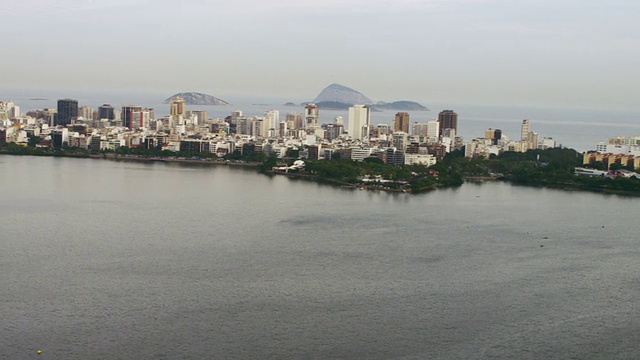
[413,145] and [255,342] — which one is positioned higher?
[413,145]

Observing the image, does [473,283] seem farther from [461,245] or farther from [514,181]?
[514,181]

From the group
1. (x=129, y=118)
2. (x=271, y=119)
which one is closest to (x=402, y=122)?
(x=271, y=119)

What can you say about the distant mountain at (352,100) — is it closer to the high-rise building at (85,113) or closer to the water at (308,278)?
the high-rise building at (85,113)

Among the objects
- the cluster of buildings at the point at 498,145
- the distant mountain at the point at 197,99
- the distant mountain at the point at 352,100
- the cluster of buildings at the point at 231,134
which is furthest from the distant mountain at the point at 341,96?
the cluster of buildings at the point at 498,145

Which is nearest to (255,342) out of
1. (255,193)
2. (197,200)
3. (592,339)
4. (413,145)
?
(592,339)

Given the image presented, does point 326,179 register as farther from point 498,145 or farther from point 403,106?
point 403,106

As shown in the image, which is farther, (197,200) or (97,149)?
(97,149)
